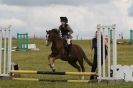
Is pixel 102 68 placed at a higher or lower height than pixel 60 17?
lower

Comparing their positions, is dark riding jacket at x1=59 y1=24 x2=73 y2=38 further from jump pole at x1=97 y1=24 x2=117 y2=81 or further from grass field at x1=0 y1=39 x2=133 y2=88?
jump pole at x1=97 y1=24 x2=117 y2=81

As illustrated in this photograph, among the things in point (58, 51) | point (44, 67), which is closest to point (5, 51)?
point (58, 51)

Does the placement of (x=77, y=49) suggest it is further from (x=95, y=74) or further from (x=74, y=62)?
(x=95, y=74)

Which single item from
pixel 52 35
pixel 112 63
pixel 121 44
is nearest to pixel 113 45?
pixel 112 63

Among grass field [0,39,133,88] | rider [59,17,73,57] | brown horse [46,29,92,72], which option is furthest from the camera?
rider [59,17,73,57]

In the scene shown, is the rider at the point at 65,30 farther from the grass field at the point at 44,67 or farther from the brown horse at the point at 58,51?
the grass field at the point at 44,67

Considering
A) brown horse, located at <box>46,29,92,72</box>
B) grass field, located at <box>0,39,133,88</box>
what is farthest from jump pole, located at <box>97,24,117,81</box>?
brown horse, located at <box>46,29,92,72</box>

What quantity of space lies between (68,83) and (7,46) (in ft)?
12.7

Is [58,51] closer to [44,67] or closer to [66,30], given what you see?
[66,30]

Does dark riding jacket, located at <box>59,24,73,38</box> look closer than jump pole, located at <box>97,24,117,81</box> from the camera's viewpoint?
No

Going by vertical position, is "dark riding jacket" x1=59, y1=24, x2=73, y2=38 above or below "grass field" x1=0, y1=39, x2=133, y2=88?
above

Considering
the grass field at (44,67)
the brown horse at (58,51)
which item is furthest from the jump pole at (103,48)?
the brown horse at (58,51)

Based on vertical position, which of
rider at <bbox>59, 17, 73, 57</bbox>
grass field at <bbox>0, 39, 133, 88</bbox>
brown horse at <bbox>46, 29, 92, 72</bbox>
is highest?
rider at <bbox>59, 17, 73, 57</bbox>

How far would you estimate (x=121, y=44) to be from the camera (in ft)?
205
